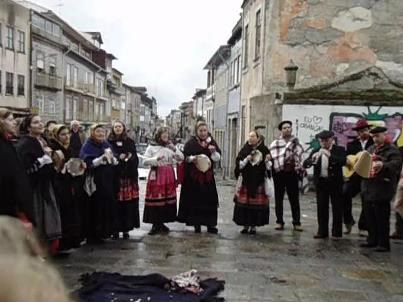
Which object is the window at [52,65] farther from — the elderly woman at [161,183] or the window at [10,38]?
the elderly woman at [161,183]

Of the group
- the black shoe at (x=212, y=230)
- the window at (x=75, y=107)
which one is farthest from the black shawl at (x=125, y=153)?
the window at (x=75, y=107)

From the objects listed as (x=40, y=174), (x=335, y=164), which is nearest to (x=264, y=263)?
(x=335, y=164)

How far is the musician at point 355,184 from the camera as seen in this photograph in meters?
9.95

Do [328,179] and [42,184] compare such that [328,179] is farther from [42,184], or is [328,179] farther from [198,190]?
[42,184]

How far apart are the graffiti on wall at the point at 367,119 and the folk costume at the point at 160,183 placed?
8.18 m

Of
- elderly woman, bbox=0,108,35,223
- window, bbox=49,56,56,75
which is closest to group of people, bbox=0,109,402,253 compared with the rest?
elderly woman, bbox=0,108,35,223

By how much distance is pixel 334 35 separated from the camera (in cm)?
1900

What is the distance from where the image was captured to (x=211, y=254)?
822 cm

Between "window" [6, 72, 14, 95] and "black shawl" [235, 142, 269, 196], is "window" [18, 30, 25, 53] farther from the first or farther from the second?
"black shawl" [235, 142, 269, 196]

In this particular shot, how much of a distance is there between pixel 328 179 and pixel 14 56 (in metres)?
35.7

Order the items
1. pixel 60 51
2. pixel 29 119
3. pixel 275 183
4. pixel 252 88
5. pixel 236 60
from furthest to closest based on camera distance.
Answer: pixel 60 51
pixel 236 60
pixel 252 88
pixel 275 183
pixel 29 119

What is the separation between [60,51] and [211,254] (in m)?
46.1

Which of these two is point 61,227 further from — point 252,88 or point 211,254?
point 252,88

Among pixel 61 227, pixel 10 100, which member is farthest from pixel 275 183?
pixel 10 100
